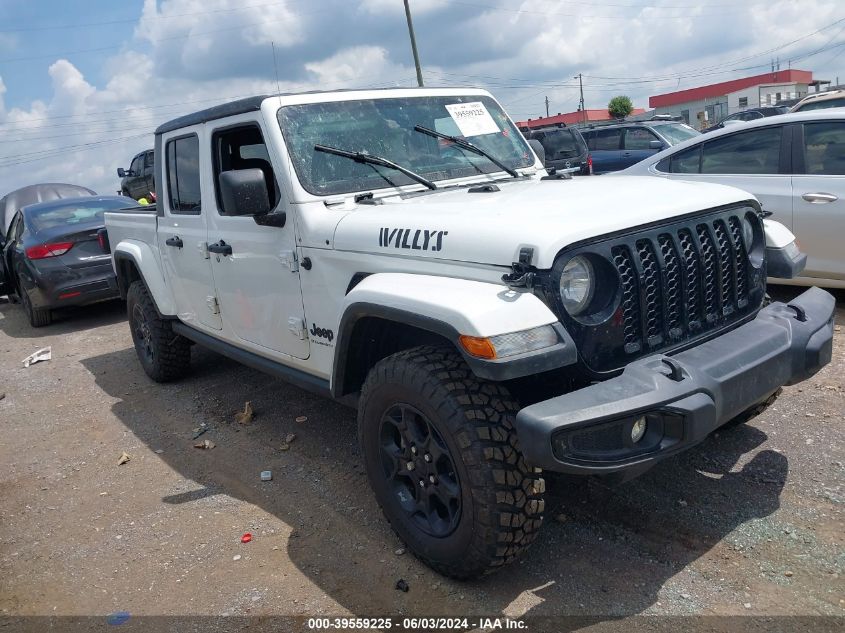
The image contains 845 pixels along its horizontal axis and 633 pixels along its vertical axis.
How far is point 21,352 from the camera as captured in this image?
320 inches

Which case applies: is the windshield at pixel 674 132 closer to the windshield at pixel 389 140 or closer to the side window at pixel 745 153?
the side window at pixel 745 153

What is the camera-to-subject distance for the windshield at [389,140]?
12.1 ft

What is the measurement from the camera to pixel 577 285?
8.78 feet

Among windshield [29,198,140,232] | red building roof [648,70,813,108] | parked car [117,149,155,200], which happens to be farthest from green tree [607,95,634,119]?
windshield [29,198,140,232]

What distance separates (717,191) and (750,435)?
150 cm

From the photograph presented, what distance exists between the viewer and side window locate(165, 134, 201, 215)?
15.3 ft

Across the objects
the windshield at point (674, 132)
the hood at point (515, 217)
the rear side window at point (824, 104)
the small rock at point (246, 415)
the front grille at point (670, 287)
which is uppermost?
the rear side window at point (824, 104)

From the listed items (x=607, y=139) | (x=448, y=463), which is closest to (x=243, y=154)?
(x=448, y=463)

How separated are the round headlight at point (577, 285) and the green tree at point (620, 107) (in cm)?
4981

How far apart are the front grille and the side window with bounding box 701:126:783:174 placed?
3276 millimetres

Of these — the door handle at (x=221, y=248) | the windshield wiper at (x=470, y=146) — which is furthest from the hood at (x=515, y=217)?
the door handle at (x=221, y=248)

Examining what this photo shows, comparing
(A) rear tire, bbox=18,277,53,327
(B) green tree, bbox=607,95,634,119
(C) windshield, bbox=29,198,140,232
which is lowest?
(A) rear tire, bbox=18,277,53,327

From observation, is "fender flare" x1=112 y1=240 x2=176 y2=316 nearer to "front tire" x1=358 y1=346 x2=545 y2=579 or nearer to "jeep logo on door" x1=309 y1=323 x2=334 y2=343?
"jeep logo on door" x1=309 y1=323 x2=334 y2=343

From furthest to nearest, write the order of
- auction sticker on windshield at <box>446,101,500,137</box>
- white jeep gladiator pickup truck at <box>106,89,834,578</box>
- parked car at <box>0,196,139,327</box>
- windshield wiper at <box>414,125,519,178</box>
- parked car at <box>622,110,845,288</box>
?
parked car at <box>0,196,139,327</box> → parked car at <box>622,110,845,288</box> → auction sticker on windshield at <box>446,101,500,137</box> → windshield wiper at <box>414,125,519,178</box> → white jeep gladiator pickup truck at <box>106,89,834,578</box>
